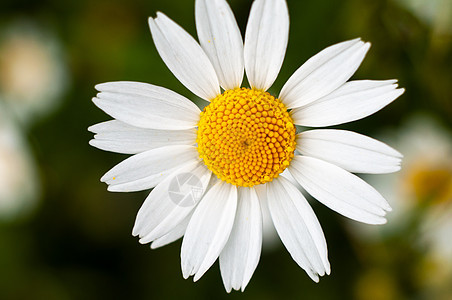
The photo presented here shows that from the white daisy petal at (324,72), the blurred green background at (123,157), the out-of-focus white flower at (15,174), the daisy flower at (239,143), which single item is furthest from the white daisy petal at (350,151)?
the out-of-focus white flower at (15,174)

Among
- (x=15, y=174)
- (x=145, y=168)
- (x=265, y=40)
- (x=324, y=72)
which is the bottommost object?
(x=15, y=174)

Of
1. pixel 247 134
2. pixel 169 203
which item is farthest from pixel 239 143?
pixel 169 203

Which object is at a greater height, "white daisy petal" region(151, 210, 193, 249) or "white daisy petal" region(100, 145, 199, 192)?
"white daisy petal" region(100, 145, 199, 192)

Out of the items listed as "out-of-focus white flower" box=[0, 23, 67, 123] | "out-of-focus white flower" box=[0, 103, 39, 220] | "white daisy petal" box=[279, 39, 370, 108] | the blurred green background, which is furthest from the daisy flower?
"out-of-focus white flower" box=[0, 23, 67, 123]

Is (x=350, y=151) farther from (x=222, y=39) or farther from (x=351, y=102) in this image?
(x=222, y=39)

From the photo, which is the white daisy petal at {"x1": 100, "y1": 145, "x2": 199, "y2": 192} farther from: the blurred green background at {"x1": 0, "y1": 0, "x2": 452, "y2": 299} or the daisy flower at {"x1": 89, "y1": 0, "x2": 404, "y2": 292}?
the blurred green background at {"x1": 0, "y1": 0, "x2": 452, "y2": 299}

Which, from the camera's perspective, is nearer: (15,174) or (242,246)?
(242,246)
